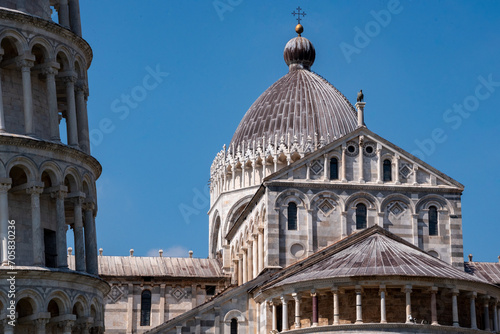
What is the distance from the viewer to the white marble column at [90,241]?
4244 centimetres

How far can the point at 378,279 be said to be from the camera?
48219 mm

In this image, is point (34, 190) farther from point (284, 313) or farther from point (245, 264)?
point (245, 264)

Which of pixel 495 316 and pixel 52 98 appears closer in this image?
pixel 52 98

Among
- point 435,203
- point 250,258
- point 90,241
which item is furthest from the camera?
point 250,258

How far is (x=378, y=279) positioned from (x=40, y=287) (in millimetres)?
15401

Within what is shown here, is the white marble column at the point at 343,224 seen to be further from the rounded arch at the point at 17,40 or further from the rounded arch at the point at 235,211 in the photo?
the rounded arch at the point at 17,40

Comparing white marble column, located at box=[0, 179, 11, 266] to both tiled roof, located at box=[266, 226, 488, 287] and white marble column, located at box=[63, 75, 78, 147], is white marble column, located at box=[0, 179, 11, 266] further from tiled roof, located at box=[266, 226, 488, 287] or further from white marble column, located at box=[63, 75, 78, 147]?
tiled roof, located at box=[266, 226, 488, 287]

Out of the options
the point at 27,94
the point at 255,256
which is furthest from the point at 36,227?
the point at 255,256

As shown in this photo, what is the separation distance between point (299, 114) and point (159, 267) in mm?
12858

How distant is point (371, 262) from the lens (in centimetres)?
4966

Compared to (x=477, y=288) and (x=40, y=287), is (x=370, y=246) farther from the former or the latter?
(x=40, y=287)

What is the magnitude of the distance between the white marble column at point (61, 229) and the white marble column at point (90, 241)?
1.81 meters

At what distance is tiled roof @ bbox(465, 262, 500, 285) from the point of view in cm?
5867

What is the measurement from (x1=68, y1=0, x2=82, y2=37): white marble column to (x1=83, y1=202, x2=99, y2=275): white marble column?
714cm
